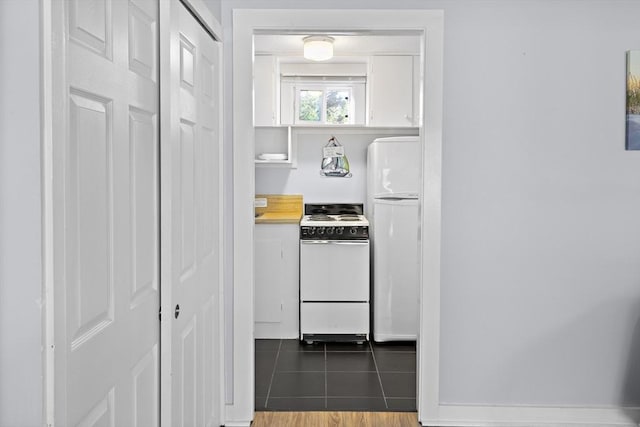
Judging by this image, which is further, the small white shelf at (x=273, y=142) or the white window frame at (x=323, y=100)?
the small white shelf at (x=273, y=142)

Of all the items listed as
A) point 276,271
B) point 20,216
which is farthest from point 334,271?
point 20,216

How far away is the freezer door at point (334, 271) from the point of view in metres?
4.54

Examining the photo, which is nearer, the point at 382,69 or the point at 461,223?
the point at 461,223

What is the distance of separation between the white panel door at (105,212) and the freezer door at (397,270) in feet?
9.10

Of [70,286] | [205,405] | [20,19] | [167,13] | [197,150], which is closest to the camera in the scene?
[20,19]

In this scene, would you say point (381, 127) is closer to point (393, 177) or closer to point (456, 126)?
point (393, 177)

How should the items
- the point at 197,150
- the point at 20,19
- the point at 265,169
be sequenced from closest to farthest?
the point at 20,19 < the point at 197,150 < the point at 265,169

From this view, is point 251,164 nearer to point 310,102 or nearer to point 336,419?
point 336,419

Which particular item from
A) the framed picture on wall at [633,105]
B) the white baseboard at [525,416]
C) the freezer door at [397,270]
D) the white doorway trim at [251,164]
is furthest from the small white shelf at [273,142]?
the framed picture on wall at [633,105]

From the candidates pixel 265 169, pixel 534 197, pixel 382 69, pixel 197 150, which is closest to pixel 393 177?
pixel 382 69

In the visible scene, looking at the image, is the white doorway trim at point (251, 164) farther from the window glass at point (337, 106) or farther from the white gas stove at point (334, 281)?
the window glass at point (337, 106)

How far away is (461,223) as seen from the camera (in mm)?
3021

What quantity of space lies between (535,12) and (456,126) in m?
0.69

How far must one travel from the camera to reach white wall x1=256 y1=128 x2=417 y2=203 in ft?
17.0
